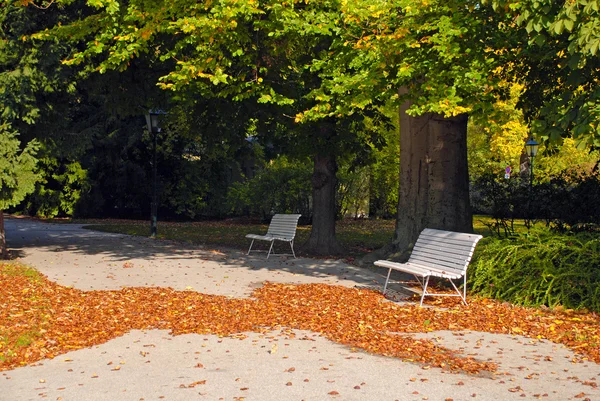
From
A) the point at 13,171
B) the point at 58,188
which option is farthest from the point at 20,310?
the point at 58,188

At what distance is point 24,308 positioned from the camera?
30.6 feet

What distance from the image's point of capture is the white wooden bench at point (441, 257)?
9.99 m

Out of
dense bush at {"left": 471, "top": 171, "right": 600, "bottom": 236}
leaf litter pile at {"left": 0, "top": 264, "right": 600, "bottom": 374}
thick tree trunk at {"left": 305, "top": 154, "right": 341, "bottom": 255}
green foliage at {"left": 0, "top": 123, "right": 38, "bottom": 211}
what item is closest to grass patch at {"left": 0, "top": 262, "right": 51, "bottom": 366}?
leaf litter pile at {"left": 0, "top": 264, "right": 600, "bottom": 374}

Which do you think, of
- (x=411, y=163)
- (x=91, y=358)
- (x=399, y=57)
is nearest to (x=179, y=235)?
(x=411, y=163)

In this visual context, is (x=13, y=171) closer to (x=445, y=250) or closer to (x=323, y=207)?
(x=323, y=207)

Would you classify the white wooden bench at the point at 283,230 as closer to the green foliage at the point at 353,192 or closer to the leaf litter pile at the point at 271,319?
the leaf litter pile at the point at 271,319

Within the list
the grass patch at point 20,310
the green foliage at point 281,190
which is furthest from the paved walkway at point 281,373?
the green foliage at point 281,190

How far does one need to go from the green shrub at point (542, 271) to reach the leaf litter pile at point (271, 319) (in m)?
0.28

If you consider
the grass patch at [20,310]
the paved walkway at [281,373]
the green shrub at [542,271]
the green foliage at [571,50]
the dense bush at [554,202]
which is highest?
the green foliage at [571,50]

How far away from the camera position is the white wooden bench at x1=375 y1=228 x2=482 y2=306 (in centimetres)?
→ 999

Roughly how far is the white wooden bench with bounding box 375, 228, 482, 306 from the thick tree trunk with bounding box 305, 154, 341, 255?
5514 mm

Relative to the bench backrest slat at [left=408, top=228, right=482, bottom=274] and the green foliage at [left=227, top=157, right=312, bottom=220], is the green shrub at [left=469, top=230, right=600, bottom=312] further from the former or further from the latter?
the green foliage at [left=227, top=157, right=312, bottom=220]

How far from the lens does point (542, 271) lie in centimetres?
1020

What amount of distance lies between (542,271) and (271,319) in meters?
3.73
